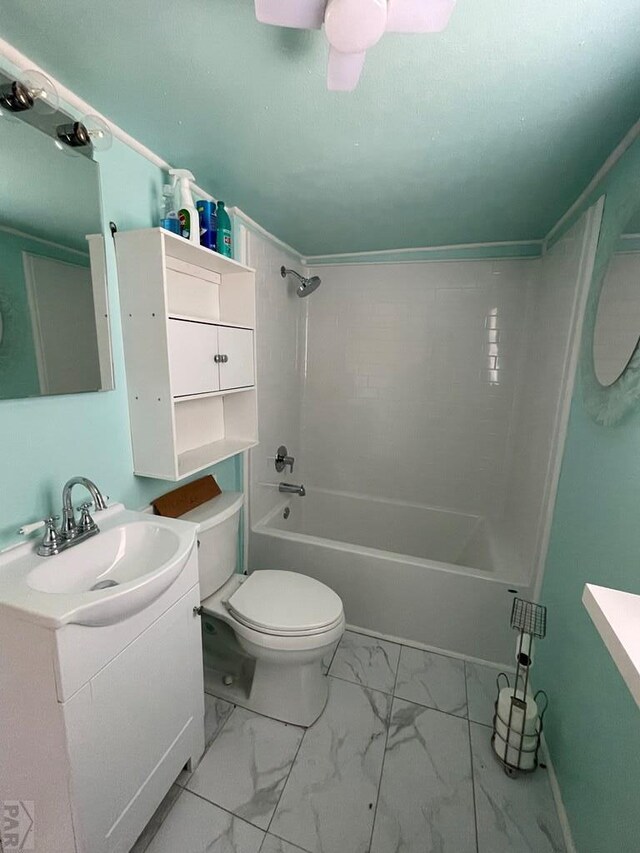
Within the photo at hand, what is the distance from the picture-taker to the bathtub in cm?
167

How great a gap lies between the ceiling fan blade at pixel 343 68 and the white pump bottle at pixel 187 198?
647 millimetres

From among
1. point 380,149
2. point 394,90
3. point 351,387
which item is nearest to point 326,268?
point 351,387

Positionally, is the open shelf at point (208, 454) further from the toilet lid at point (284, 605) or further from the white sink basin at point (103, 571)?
the toilet lid at point (284, 605)

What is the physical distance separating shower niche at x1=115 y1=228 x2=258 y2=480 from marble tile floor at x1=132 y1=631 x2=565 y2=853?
105 centimetres

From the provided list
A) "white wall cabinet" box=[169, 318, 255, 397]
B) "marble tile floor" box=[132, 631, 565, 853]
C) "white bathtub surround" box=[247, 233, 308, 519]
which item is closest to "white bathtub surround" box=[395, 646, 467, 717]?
"marble tile floor" box=[132, 631, 565, 853]

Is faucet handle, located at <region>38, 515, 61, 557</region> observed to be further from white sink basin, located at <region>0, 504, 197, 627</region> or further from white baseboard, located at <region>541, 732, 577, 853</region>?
white baseboard, located at <region>541, 732, 577, 853</region>

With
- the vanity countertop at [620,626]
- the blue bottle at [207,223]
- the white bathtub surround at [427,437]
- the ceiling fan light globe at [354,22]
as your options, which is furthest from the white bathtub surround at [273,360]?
the vanity countertop at [620,626]

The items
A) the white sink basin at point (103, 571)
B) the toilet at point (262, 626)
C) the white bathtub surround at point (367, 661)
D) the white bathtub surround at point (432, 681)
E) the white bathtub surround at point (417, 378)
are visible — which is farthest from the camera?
the white bathtub surround at point (417, 378)

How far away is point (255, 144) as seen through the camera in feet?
3.78

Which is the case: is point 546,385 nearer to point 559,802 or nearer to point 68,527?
point 559,802

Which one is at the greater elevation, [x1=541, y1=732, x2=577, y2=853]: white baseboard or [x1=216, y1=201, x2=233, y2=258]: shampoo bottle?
[x1=216, y1=201, x2=233, y2=258]: shampoo bottle

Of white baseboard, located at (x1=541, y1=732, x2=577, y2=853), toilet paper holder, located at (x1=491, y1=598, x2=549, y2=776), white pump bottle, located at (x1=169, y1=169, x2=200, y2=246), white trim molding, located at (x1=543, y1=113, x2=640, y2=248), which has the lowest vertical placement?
white baseboard, located at (x1=541, y1=732, x2=577, y2=853)

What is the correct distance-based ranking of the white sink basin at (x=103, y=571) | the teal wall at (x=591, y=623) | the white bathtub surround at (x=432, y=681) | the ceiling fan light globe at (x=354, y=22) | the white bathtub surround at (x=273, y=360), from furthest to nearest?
the white bathtub surround at (x=273, y=360) → the white bathtub surround at (x=432, y=681) → the teal wall at (x=591, y=623) → the white sink basin at (x=103, y=571) → the ceiling fan light globe at (x=354, y=22)

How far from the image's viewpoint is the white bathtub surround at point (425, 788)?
3.52ft
